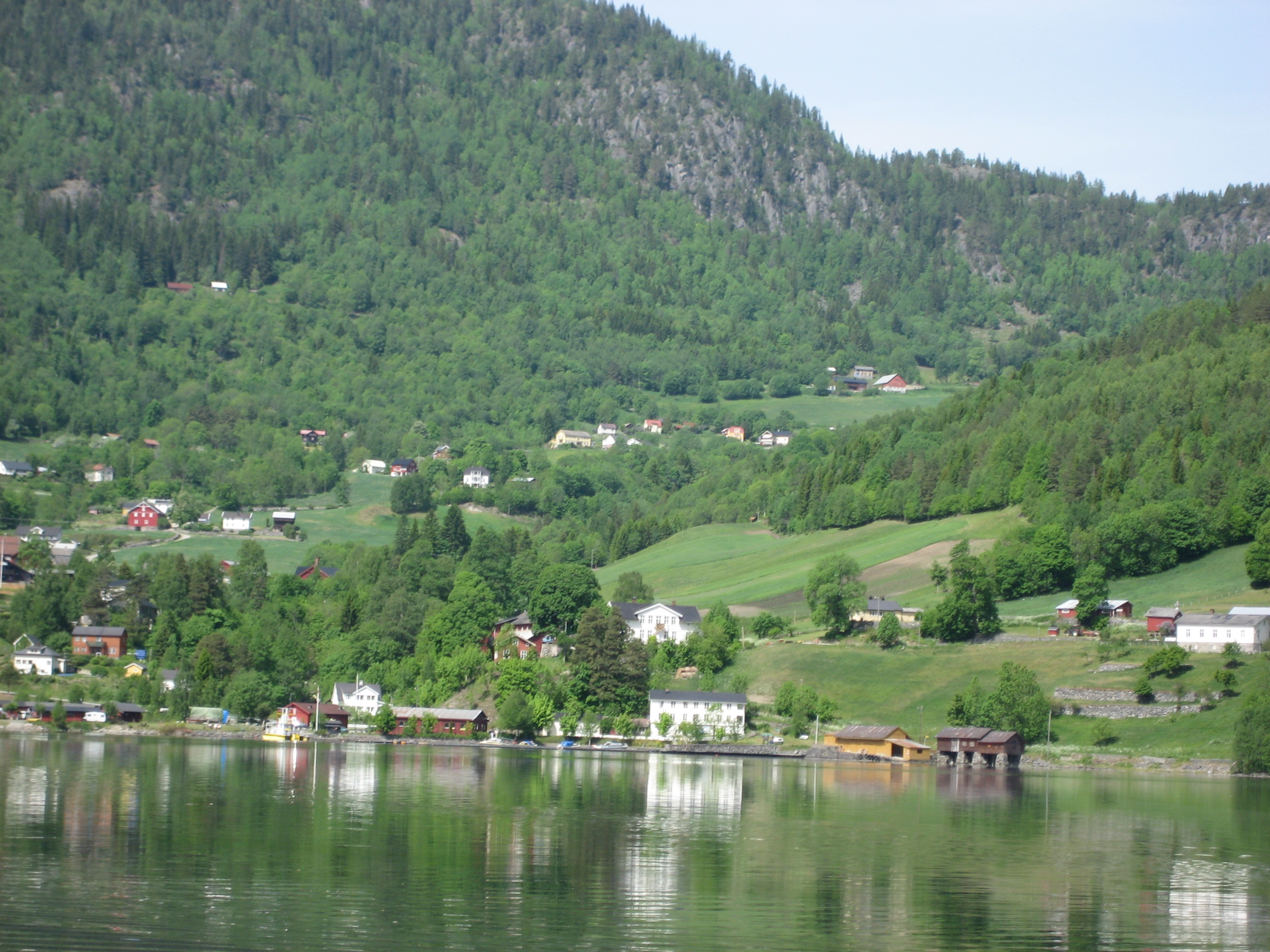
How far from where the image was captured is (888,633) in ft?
352

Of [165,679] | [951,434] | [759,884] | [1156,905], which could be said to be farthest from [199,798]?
[951,434]

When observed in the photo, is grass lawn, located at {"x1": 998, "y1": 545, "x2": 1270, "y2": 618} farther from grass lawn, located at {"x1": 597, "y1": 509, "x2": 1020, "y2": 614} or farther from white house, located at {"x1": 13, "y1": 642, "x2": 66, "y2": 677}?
white house, located at {"x1": 13, "y1": 642, "x2": 66, "y2": 677}

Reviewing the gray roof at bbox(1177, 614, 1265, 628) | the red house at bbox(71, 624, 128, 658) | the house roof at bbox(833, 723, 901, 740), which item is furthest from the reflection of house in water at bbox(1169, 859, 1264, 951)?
the red house at bbox(71, 624, 128, 658)

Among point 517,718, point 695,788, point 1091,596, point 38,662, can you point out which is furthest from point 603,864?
point 38,662

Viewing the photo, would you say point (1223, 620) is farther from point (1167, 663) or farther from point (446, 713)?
point (446, 713)

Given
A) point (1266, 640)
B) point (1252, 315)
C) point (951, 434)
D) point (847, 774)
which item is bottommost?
point (847, 774)

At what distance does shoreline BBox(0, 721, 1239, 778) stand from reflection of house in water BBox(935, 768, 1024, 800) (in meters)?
2.62

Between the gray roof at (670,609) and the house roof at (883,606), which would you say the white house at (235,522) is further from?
the house roof at (883,606)

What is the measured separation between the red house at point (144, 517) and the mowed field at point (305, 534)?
7.87 metres

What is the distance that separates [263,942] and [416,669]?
86547mm

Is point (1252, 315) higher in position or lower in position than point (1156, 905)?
higher

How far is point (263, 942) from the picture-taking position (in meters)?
28.9

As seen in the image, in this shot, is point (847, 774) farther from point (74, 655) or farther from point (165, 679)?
point (74, 655)

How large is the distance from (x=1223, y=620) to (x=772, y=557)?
55442 millimetres
